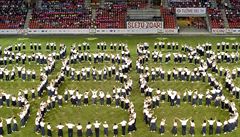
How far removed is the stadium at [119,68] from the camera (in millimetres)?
34281

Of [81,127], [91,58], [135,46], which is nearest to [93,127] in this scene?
[81,127]

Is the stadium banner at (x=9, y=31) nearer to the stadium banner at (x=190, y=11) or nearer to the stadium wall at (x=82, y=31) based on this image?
the stadium wall at (x=82, y=31)

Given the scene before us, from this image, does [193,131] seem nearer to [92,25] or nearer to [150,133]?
[150,133]

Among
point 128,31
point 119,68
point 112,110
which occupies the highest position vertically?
point 128,31

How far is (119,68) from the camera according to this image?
146 ft

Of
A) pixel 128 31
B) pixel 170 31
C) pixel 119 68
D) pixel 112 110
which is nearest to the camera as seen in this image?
pixel 112 110

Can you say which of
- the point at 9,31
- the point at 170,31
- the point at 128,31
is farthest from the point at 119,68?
the point at 9,31

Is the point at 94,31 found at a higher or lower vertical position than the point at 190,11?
lower

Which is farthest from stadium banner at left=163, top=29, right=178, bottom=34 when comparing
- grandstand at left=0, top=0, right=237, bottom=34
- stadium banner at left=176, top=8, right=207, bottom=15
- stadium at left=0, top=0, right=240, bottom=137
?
stadium banner at left=176, top=8, right=207, bottom=15

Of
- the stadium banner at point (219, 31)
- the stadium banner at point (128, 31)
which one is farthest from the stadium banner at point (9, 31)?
the stadium banner at point (219, 31)

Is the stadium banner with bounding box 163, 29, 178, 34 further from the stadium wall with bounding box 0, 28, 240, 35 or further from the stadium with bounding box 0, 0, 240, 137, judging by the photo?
the stadium with bounding box 0, 0, 240, 137

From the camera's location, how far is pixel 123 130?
32.9 metres

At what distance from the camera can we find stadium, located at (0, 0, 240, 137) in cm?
3428

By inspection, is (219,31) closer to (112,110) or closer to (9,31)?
(9,31)
